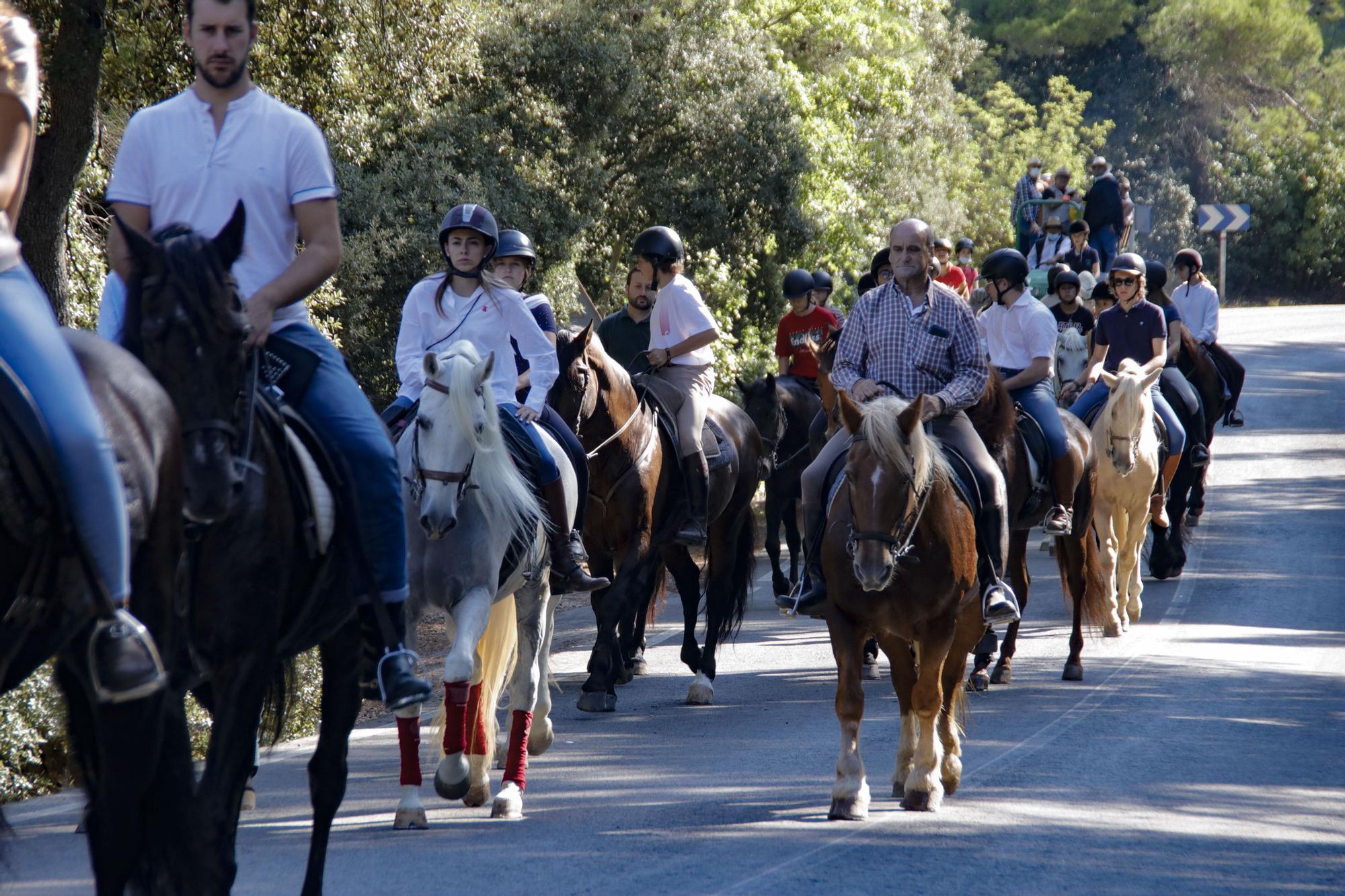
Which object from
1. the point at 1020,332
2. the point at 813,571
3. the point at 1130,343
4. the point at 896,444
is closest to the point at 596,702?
the point at 813,571

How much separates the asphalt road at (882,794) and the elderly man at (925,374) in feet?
3.66

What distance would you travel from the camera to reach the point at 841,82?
99.7ft

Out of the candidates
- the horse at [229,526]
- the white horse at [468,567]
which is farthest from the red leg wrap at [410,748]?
the horse at [229,526]

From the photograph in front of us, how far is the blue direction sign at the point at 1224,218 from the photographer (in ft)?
133

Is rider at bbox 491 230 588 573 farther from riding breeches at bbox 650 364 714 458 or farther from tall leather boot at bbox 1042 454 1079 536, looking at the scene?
tall leather boot at bbox 1042 454 1079 536

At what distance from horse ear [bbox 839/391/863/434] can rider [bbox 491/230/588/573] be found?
1820 mm

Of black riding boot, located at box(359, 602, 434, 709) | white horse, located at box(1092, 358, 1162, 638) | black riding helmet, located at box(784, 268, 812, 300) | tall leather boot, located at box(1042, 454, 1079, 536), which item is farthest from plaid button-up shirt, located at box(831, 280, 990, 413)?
black riding helmet, located at box(784, 268, 812, 300)

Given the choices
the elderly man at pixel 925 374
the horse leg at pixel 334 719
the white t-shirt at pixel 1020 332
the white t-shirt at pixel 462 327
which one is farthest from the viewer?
the white t-shirt at pixel 1020 332

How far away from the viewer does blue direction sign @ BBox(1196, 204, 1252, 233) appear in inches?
1601

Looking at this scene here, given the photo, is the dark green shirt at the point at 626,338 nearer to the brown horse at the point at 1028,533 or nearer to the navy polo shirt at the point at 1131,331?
the brown horse at the point at 1028,533

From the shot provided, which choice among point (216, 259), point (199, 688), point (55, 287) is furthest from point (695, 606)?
point (216, 259)

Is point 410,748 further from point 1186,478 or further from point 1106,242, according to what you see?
point 1106,242

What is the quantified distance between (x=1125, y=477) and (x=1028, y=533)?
2411 millimetres

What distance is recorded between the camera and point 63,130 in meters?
10.3
